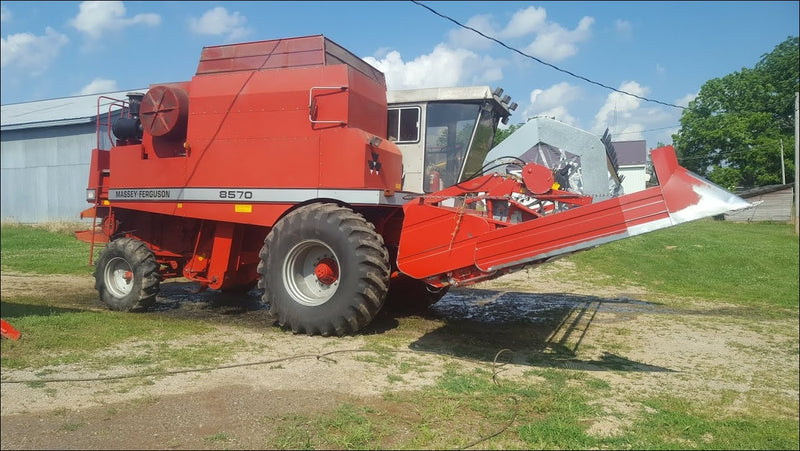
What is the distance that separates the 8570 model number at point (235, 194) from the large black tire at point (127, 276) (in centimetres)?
184

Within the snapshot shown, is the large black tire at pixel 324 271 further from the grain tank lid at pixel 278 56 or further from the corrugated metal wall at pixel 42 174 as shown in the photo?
the corrugated metal wall at pixel 42 174

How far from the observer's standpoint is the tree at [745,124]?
9.12 meters

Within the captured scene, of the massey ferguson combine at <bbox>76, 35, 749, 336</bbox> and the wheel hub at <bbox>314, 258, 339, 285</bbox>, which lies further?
the wheel hub at <bbox>314, 258, 339, 285</bbox>

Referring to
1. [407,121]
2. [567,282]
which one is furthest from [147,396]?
[567,282]

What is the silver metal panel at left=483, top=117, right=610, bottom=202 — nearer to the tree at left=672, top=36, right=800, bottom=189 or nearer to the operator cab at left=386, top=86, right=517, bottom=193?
the operator cab at left=386, top=86, right=517, bottom=193

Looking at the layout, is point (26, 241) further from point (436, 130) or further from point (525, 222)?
point (436, 130)

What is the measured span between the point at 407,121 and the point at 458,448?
17.0ft

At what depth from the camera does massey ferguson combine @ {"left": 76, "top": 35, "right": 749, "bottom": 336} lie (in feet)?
20.4

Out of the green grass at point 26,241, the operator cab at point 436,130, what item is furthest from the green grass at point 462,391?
the operator cab at point 436,130

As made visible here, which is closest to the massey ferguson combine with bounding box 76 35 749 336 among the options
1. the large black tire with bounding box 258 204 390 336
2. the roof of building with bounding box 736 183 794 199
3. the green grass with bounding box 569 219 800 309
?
the large black tire with bounding box 258 204 390 336

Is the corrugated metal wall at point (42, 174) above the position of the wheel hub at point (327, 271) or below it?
above

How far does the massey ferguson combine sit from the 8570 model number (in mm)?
18

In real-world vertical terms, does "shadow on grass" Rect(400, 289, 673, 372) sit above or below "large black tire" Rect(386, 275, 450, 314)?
below

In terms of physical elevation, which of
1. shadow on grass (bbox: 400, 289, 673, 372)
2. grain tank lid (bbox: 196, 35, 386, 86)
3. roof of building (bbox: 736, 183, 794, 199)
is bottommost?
shadow on grass (bbox: 400, 289, 673, 372)
